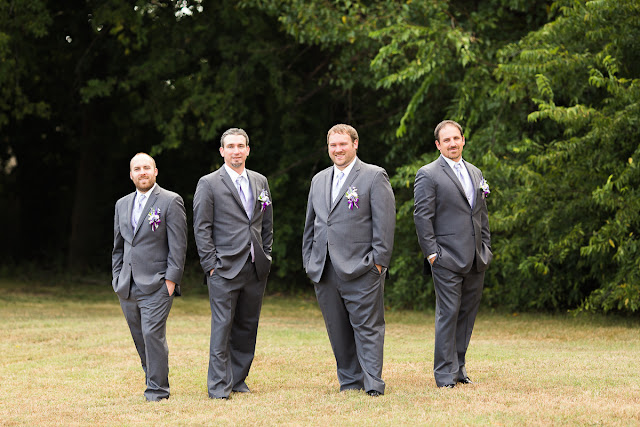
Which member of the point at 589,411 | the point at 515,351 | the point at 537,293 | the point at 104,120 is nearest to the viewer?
the point at 589,411

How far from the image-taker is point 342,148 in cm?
656

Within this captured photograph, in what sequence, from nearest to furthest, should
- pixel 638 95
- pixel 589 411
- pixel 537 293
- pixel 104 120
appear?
pixel 589 411
pixel 638 95
pixel 537 293
pixel 104 120

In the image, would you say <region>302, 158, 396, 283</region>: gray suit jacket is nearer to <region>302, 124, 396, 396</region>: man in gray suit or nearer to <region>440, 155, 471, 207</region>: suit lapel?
<region>302, 124, 396, 396</region>: man in gray suit

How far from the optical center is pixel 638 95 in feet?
35.8

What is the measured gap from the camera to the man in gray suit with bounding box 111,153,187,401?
652cm

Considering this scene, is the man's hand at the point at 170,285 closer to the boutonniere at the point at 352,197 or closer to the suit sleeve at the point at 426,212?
the boutonniere at the point at 352,197

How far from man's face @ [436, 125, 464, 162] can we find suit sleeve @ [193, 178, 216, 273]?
1878 mm

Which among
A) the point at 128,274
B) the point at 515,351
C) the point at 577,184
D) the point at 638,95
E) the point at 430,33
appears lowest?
the point at 515,351

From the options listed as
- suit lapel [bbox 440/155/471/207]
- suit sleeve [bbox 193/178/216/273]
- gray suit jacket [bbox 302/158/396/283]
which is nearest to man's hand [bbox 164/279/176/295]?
suit sleeve [bbox 193/178/216/273]

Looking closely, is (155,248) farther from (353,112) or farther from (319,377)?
(353,112)

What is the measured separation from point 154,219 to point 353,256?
1.56m

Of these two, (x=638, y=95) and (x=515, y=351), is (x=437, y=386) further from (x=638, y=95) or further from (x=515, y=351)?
(x=638, y=95)

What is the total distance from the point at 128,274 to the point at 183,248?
466 mm

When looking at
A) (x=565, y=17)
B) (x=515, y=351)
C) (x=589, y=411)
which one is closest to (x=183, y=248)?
(x=589, y=411)
